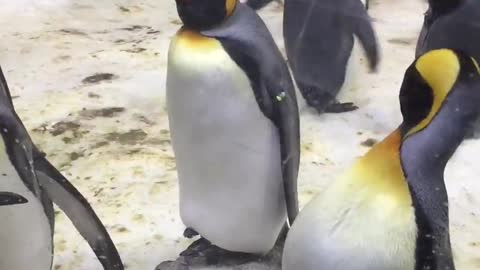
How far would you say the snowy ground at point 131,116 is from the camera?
1452 millimetres

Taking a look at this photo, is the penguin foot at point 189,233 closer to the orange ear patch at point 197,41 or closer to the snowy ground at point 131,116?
the snowy ground at point 131,116

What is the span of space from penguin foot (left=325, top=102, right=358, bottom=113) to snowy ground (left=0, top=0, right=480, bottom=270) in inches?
0.7

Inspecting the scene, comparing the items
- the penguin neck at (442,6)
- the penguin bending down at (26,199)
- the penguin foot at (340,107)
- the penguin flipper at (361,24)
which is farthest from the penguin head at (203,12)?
the penguin foot at (340,107)

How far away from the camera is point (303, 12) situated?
1.89m

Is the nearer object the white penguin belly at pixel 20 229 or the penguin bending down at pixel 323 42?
the white penguin belly at pixel 20 229

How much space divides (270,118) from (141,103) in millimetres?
775

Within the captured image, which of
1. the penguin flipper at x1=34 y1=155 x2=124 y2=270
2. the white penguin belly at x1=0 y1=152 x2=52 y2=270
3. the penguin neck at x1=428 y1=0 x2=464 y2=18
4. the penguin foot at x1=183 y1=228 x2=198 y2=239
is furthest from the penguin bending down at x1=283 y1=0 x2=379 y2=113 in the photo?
the white penguin belly at x1=0 y1=152 x2=52 y2=270

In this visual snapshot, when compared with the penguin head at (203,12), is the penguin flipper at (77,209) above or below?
below

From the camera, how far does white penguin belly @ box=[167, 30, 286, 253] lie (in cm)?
115

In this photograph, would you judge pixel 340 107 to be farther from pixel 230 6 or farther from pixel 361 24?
pixel 230 6

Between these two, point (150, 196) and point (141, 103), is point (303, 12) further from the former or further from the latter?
point (150, 196)

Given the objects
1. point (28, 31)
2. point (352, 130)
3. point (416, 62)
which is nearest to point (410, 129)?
point (416, 62)

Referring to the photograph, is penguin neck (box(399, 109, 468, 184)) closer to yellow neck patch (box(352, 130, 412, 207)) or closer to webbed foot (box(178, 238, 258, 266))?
yellow neck patch (box(352, 130, 412, 207))

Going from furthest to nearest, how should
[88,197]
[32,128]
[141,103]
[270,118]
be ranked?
[141,103] < [32,128] < [88,197] < [270,118]
